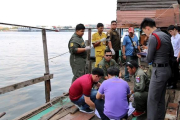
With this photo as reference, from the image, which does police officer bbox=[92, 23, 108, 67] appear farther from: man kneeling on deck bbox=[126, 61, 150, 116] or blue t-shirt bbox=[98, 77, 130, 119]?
blue t-shirt bbox=[98, 77, 130, 119]

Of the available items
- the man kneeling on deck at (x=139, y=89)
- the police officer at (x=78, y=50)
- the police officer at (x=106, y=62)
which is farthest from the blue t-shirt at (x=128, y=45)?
the man kneeling on deck at (x=139, y=89)

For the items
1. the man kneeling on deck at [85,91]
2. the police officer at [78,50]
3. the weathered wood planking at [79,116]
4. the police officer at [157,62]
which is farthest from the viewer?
the police officer at [78,50]

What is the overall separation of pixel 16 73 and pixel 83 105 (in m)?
13.3

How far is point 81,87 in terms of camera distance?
4.14 meters

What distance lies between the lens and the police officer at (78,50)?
5.00 meters

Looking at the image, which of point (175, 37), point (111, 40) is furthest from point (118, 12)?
point (175, 37)

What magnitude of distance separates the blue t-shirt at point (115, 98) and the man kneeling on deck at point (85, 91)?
446 mm

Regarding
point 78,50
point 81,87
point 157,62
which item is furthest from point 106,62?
point 157,62

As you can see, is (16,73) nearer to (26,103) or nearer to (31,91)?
(31,91)

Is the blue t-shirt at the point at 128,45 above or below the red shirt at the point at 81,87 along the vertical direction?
above

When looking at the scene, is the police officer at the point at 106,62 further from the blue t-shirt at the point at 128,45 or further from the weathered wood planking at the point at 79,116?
the weathered wood planking at the point at 79,116

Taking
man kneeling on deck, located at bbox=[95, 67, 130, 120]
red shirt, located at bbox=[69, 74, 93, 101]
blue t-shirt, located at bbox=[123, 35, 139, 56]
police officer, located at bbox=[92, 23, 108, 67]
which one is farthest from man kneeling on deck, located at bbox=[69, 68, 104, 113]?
blue t-shirt, located at bbox=[123, 35, 139, 56]

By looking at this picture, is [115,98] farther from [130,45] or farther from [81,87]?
[130,45]

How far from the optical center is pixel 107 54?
5.29m
